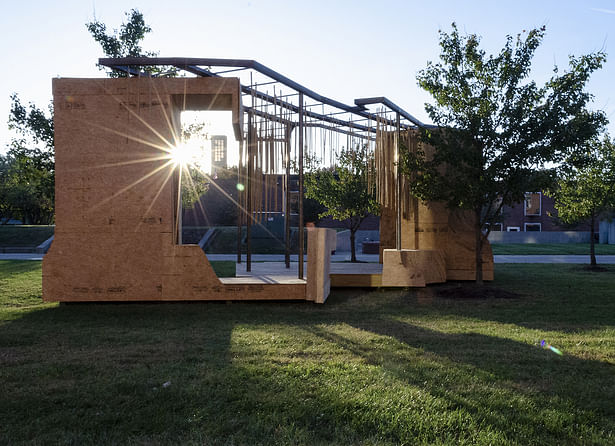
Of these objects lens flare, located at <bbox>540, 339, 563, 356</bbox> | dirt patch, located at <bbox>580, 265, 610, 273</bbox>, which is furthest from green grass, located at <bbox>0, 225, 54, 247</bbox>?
lens flare, located at <bbox>540, 339, 563, 356</bbox>

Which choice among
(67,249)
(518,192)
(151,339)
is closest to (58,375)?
(151,339)

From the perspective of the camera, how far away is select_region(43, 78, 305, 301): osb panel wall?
32.1ft

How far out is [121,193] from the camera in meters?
9.85

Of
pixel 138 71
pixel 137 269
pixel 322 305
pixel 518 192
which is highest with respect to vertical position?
pixel 138 71

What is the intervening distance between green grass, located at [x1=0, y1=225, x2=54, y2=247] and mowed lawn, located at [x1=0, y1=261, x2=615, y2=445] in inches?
959

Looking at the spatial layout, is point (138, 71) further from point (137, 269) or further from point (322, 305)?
point (322, 305)

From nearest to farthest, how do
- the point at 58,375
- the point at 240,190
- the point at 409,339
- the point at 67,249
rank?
1. the point at 58,375
2. the point at 409,339
3. the point at 67,249
4. the point at 240,190

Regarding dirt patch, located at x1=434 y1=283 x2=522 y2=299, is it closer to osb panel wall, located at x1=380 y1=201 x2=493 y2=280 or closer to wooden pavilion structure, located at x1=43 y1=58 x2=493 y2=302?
osb panel wall, located at x1=380 y1=201 x2=493 y2=280

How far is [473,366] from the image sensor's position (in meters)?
5.46

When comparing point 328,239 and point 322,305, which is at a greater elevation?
point 328,239

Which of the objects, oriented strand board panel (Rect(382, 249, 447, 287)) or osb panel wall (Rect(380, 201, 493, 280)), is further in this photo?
osb panel wall (Rect(380, 201, 493, 280))

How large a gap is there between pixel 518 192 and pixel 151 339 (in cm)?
887

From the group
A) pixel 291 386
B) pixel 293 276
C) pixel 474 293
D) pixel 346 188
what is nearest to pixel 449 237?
pixel 474 293

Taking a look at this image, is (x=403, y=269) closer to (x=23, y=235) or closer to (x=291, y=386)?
(x=291, y=386)
